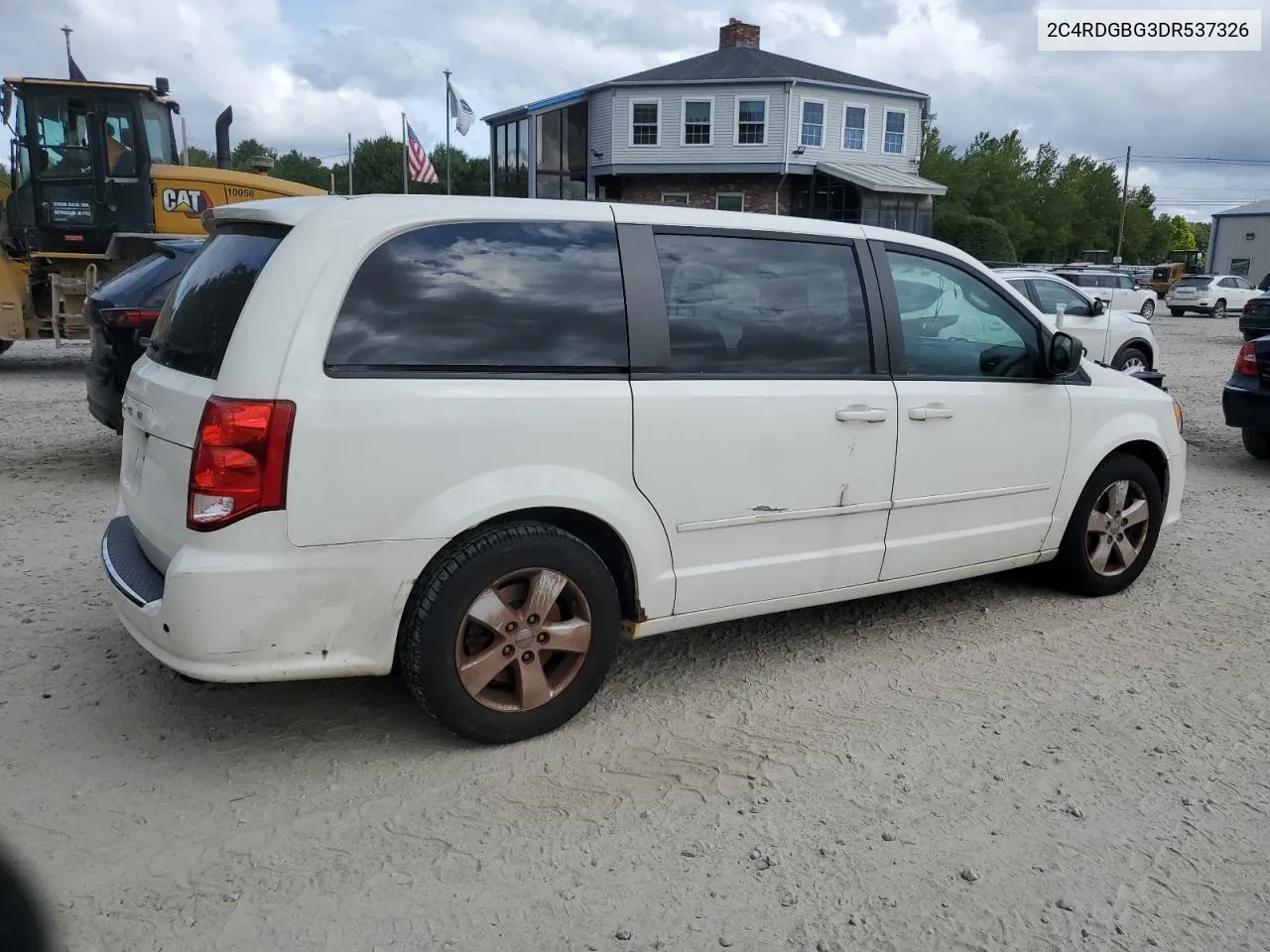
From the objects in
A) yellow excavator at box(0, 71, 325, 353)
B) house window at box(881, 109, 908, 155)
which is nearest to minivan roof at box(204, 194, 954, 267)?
yellow excavator at box(0, 71, 325, 353)

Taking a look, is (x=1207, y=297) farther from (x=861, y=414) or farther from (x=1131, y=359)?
(x=861, y=414)

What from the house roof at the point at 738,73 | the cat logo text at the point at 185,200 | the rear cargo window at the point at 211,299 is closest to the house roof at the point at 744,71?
the house roof at the point at 738,73

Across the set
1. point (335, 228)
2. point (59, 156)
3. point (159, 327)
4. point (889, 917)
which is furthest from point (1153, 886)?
point (59, 156)

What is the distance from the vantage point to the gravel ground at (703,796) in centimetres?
271

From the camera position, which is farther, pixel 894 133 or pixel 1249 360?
pixel 894 133

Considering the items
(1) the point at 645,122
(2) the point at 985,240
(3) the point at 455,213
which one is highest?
(1) the point at 645,122

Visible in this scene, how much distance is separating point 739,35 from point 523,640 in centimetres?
3903

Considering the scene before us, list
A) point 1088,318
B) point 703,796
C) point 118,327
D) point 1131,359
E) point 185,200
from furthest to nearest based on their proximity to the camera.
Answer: point 185,200
point 1131,359
point 1088,318
point 118,327
point 703,796

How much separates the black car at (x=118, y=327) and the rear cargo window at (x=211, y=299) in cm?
333

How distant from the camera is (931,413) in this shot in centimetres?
431

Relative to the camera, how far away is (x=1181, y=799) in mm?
3320

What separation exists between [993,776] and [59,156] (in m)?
14.3

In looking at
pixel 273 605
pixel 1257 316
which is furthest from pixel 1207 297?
pixel 273 605

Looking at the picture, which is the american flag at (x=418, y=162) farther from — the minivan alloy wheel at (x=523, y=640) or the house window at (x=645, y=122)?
the minivan alloy wheel at (x=523, y=640)
